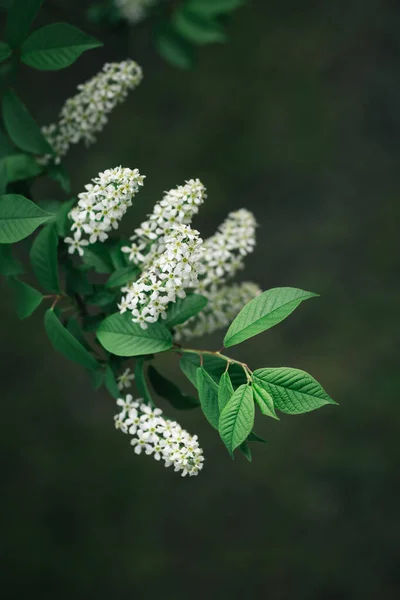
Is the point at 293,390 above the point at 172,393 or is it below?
above

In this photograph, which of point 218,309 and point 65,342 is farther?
point 218,309

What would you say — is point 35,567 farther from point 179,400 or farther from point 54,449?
point 179,400

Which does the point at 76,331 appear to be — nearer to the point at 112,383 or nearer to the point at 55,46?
the point at 112,383

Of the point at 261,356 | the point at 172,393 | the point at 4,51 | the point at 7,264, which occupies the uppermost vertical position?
the point at 4,51

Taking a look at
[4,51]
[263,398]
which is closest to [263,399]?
[263,398]

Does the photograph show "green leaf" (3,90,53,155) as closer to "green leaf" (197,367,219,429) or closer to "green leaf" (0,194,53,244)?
"green leaf" (0,194,53,244)

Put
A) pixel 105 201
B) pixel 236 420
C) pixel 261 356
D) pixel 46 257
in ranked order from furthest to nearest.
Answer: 1. pixel 261 356
2. pixel 46 257
3. pixel 105 201
4. pixel 236 420

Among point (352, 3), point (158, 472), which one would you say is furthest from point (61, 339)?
point (352, 3)
